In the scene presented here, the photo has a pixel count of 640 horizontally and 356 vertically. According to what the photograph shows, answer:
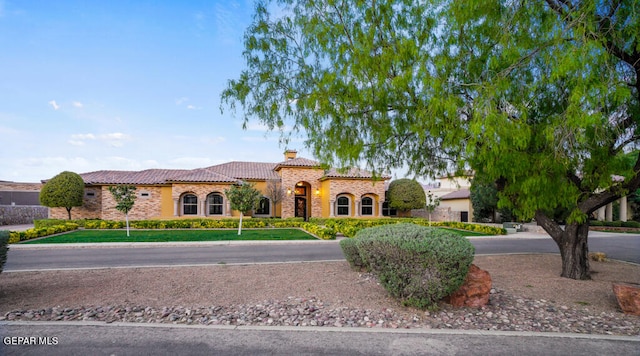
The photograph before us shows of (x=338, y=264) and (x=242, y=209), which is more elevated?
(x=242, y=209)

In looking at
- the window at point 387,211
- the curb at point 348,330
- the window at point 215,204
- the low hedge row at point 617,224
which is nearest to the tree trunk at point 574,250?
the curb at point 348,330

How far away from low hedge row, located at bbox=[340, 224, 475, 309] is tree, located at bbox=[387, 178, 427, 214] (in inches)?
845

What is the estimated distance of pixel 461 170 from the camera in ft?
23.8

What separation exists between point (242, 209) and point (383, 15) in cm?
1287

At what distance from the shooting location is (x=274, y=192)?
2508 centimetres

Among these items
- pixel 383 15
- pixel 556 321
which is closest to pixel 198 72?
pixel 383 15

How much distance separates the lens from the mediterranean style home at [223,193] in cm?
2361

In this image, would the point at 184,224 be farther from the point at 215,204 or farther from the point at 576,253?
the point at 576,253

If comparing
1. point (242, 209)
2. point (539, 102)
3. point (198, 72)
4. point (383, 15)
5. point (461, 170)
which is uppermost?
point (198, 72)

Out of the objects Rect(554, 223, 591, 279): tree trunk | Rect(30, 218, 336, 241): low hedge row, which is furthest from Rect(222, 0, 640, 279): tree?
Rect(30, 218, 336, 241): low hedge row

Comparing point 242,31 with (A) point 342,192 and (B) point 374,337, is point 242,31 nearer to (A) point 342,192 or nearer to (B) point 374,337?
(B) point 374,337

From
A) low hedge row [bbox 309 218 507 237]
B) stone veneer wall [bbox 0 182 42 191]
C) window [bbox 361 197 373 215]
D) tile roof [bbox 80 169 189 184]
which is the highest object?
tile roof [bbox 80 169 189 184]

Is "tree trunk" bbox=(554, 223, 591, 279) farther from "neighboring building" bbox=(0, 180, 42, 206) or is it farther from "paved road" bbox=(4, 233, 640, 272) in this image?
"neighboring building" bbox=(0, 180, 42, 206)

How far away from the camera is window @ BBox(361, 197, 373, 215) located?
2672 cm
